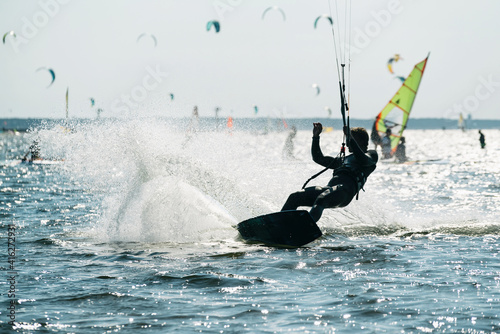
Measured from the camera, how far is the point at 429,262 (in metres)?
7.47

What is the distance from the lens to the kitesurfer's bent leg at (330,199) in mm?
8500

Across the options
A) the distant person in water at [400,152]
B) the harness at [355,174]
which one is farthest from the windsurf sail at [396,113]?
the harness at [355,174]

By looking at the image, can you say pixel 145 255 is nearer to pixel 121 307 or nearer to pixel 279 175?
pixel 121 307

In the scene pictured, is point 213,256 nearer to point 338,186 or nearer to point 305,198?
point 305,198

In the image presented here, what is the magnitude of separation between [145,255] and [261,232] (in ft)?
5.40

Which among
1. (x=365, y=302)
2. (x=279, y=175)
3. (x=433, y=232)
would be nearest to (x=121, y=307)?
(x=365, y=302)

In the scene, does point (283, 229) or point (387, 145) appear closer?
point (283, 229)

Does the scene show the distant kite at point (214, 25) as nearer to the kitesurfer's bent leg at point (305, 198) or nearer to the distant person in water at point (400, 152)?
the distant person in water at point (400, 152)

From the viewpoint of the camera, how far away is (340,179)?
904 cm

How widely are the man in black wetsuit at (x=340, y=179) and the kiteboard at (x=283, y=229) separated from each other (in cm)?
21

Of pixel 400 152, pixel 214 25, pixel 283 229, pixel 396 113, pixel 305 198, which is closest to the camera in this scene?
pixel 283 229

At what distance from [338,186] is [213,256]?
6.96 ft

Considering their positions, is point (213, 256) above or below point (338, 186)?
below

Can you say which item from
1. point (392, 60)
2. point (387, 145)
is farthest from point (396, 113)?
point (392, 60)
